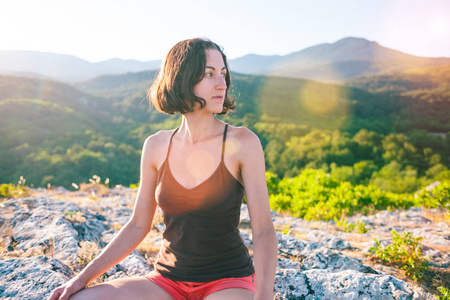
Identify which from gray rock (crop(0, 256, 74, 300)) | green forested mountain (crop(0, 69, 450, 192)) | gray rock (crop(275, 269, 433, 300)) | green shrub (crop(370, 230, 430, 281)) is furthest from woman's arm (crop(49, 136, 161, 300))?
green forested mountain (crop(0, 69, 450, 192))

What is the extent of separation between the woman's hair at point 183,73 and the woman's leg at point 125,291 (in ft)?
3.42

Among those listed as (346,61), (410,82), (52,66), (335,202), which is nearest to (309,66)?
(346,61)

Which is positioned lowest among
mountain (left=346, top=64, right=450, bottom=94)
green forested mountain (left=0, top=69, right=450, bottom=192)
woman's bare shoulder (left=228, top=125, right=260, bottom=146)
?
green forested mountain (left=0, top=69, right=450, bottom=192)

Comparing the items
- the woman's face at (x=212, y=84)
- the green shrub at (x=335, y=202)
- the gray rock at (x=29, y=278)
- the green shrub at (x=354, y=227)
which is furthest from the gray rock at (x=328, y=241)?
the gray rock at (x=29, y=278)

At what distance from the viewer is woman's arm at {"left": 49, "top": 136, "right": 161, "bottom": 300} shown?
1.70 m

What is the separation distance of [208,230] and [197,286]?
0.32 meters

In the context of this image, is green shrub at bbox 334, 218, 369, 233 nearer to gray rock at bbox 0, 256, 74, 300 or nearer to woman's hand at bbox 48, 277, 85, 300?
gray rock at bbox 0, 256, 74, 300

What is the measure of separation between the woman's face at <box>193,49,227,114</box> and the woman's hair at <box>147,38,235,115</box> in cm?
3

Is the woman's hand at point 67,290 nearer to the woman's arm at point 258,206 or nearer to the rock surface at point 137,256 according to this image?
the rock surface at point 137,256

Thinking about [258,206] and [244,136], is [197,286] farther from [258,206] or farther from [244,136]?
[244,136]

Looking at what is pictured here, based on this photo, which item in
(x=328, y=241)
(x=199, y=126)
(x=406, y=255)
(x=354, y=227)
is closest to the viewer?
(x=199, y=126)

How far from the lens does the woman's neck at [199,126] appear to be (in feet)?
6.48

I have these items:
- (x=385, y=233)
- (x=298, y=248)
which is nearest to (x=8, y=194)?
(x=298, y=248)

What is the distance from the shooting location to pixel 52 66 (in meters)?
75.4
